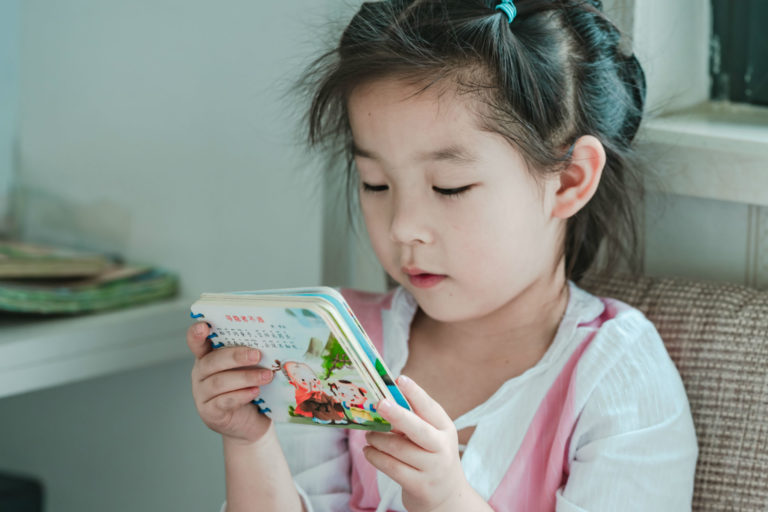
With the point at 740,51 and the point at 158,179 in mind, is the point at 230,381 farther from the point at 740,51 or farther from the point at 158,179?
the point at 740,51

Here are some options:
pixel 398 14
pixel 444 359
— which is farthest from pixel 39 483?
pixel 398 14

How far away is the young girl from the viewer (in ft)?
3.06

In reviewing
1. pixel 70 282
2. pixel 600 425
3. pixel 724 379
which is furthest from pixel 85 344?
pixel 724 379

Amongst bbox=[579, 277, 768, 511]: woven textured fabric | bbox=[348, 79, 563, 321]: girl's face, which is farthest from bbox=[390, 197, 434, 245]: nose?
bbox=[579, 277, 768, 511]: woven textured fabric

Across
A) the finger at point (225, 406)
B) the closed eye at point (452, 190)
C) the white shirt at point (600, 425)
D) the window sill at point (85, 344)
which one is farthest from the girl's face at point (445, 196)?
the window sill at point (85, 344)

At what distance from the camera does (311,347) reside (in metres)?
0.80

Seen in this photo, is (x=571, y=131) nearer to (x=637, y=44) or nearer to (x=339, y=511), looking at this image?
(x=637, y=44)

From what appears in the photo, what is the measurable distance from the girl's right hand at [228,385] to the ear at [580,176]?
36 cm

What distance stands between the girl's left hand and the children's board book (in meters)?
0.02

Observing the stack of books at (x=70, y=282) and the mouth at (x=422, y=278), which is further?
the stack of books at (x=70, y=282)

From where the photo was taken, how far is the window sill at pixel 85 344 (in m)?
1.18

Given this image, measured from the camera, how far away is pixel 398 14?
1.01m

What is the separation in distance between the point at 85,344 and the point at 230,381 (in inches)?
16.4

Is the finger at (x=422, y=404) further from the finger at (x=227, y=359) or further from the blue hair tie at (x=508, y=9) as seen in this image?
the blue hair tie at (x=508, y=9)
